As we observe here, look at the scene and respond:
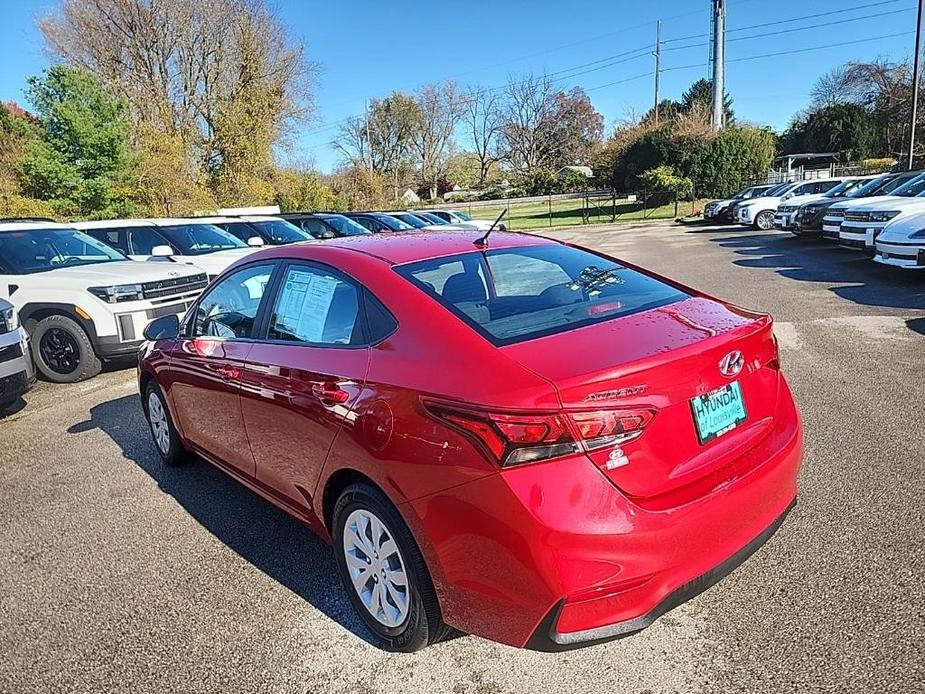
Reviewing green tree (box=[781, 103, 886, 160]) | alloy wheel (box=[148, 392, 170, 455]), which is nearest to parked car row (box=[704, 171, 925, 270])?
alloy wheel (box=[148, 392, 170, 455])

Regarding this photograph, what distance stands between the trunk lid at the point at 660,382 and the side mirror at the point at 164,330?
112 inches

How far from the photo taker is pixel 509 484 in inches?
81.5

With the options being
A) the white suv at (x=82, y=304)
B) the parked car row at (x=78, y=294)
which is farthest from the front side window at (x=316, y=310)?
the white suv at (x=82, y=304)

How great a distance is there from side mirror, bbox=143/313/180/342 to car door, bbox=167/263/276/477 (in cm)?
14

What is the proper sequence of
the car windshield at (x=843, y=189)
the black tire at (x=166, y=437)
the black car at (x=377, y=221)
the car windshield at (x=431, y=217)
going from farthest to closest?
the car windshield at (x=431, y=217) → the car windshield at (x=843, y=189) → the black car at (x=377, y=221) → the black tire at (x=166, y=437)

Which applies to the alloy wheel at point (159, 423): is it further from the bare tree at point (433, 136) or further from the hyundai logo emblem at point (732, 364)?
the bare tree at point (433, 136)

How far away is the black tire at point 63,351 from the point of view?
7.42 meters

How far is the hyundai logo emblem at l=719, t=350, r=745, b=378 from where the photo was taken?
2417mm

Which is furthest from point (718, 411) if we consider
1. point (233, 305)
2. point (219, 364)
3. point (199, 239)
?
point (199, 239)

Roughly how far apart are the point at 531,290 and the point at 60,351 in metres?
6.65

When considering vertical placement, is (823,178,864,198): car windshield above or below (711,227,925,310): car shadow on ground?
above

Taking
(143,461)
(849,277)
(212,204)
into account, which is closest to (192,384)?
(143,461)

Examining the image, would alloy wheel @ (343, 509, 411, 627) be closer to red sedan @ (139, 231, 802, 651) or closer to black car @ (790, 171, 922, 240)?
red sedan @ (139, 231, 802, 651)

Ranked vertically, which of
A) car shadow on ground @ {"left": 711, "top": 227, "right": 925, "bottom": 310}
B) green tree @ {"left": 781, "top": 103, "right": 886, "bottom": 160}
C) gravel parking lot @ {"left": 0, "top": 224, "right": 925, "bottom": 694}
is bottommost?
car shadow on ground @ {"left": 711, "top": 227, "right": 925, "bottom": 310}
